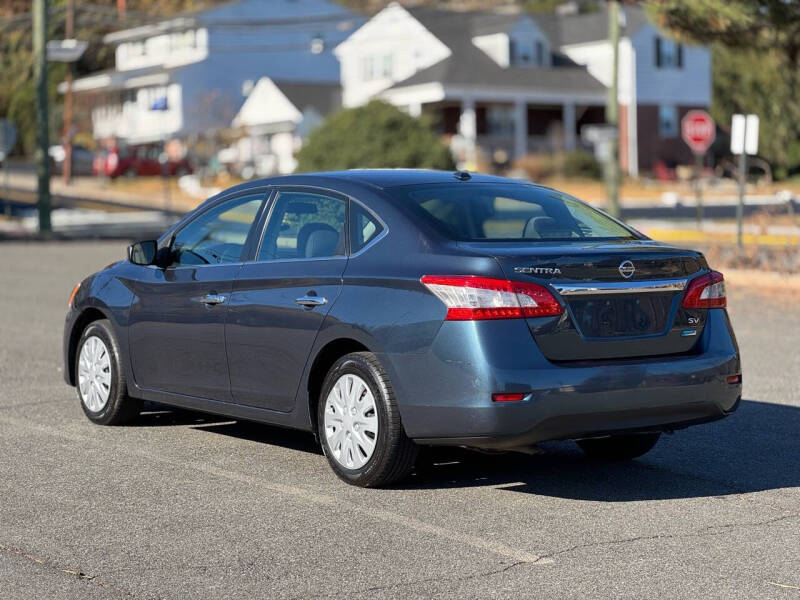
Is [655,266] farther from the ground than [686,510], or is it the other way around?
[655,266]

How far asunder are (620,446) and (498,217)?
148 cm

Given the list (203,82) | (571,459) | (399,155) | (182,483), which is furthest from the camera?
(203,82)

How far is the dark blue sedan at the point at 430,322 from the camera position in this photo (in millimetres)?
6613

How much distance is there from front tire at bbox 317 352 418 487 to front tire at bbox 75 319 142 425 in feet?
6.56

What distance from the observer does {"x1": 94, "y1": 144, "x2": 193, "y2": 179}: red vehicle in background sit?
6950 centimetres

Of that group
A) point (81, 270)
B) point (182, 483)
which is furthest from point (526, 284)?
point (81, 270)

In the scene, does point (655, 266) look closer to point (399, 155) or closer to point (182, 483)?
point (182, 483)

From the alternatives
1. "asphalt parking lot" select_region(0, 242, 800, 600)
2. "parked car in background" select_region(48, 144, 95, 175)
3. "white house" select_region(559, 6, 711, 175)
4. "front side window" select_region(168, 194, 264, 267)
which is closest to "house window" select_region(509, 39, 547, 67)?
"white house" select_region(559, 6, 711, 175)

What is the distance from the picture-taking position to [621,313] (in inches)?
269

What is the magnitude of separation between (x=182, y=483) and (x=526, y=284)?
211 cm

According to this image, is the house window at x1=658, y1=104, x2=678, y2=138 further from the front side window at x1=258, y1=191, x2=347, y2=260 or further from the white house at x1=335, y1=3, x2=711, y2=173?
the front side window at x1=258, y1=191, x2=347, y2=260

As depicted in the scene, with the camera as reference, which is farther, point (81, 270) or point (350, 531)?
point (81, 270)

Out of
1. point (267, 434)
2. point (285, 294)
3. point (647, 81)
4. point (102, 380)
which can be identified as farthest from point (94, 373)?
point (647, 81)

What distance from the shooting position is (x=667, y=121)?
69938 mm
